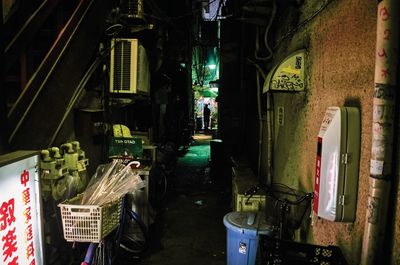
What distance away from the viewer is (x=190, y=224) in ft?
28.3

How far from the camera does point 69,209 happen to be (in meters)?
3.94

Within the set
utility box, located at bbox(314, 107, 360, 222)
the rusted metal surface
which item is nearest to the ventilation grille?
the rusted metal surface

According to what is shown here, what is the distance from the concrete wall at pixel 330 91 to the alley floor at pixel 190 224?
→ 2219mm

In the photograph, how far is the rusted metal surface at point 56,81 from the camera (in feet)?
15.4

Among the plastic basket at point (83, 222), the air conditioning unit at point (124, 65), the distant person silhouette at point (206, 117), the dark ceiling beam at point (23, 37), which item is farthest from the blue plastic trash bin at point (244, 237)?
the distant person silhouette at point (206, 117)

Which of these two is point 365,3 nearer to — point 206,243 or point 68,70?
point 68,70

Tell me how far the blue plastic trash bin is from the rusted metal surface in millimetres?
3143

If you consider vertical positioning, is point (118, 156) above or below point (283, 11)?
below

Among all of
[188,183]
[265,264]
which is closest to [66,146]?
[265,264]

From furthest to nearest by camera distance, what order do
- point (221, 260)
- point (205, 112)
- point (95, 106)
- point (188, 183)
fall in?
point (205, 112), point (188, 183), point (95, 106), point (221, 260)

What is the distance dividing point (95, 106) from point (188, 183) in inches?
258

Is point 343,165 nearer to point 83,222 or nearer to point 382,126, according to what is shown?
point 382,126

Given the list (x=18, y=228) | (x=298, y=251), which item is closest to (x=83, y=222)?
(x=18, y=228)

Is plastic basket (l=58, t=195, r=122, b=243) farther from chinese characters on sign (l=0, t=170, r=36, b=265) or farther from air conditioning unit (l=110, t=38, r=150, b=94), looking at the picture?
air conditioning unit (l=110, t=38, r=150, b=94)
